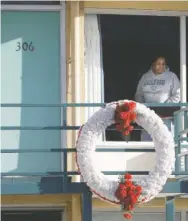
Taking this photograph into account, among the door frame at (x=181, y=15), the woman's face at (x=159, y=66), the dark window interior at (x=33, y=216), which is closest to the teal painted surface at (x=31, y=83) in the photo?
the door frame at (x=181, y=15)

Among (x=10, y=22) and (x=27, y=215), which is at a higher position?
(x=10, y=22)

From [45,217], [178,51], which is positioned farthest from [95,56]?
[45,217]

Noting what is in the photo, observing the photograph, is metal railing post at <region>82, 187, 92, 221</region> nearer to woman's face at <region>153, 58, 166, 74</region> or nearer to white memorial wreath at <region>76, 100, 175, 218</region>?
white memorial wreath at <region>76, 100, 175, 218</region>

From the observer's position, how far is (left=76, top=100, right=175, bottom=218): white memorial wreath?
454 inches

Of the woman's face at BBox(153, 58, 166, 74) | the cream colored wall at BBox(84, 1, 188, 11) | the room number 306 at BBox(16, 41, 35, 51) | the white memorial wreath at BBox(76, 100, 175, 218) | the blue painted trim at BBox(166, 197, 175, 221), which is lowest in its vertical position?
the blue painted trim at BBox(166, 197, 175, 221)

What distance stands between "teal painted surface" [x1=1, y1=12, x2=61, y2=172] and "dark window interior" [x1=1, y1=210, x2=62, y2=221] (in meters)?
0.78

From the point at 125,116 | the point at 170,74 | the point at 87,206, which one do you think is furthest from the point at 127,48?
the point at 87,206

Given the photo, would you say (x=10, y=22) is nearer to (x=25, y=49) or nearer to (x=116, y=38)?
(x=25, y=49)

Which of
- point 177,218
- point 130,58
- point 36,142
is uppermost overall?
point 130,58

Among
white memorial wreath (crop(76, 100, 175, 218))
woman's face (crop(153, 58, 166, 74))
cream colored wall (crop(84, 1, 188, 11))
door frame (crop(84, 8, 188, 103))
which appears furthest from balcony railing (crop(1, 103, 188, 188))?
cream colored wall (crop(84, 1, 188, 11))

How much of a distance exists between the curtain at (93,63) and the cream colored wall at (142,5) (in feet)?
0.72

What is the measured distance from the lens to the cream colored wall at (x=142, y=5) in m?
13.9

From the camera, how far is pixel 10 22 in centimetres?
1388

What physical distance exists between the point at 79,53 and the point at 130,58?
0.86 m
